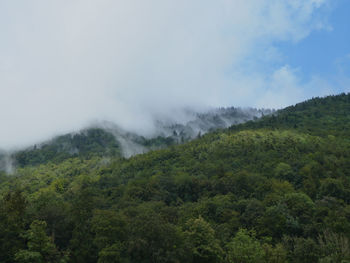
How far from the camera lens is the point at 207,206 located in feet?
231

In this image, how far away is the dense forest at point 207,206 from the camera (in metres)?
41.7

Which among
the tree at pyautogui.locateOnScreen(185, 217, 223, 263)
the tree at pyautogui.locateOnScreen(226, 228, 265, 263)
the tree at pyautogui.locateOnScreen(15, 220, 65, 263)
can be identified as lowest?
the tree at pyautogui.locateOnScreen(226, 228, 265, 263)

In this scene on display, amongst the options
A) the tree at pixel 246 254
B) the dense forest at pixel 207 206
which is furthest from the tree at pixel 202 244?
the tree at pixel 246 254

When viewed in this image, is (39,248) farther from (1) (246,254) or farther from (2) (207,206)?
(2) (207,206)

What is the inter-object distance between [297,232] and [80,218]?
130 ft

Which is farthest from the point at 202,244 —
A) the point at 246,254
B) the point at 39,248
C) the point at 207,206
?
the point at 207,206

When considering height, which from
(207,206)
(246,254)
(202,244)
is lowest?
(246,254)

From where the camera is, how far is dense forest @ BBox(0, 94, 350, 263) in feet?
137

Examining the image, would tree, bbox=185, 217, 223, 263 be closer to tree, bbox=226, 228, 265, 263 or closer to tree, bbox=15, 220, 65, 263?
tree, bbox=226, 228, 265, 263

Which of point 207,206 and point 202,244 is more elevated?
point 207,206

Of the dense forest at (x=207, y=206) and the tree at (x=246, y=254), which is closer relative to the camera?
the tree at (x=246, y=254)

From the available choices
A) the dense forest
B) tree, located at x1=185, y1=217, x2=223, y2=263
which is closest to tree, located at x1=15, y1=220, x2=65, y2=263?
the dense forest

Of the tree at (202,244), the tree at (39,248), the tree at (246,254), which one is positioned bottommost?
the tree at (246,254)

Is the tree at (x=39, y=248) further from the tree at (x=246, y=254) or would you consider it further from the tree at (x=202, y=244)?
the tree at (x=246, y=254)
